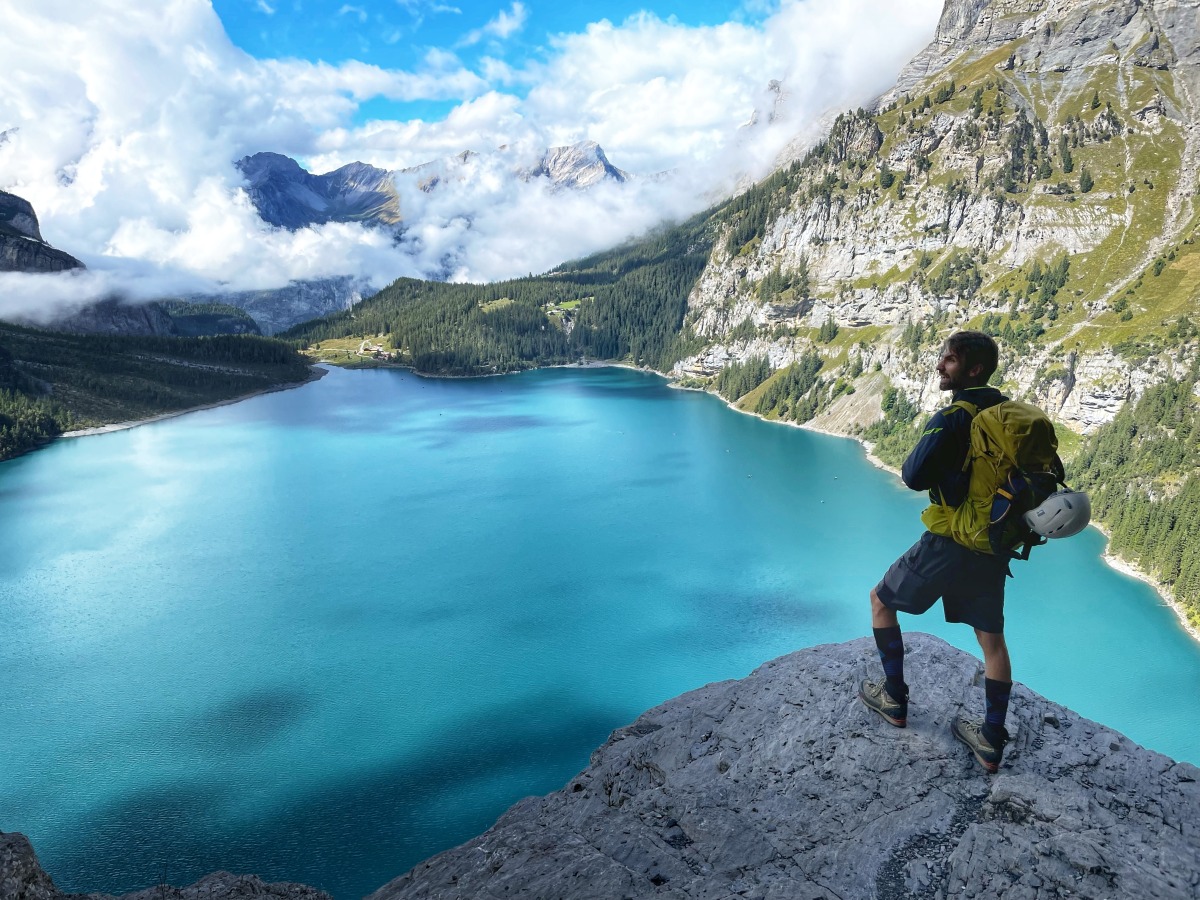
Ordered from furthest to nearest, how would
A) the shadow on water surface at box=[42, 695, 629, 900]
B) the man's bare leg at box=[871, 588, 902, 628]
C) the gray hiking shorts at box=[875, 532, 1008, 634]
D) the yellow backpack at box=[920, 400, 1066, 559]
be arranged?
the shadow on water surface at box=[42, 695, 629, 900], the man's bare leg at box=[871, 588, 902, 628], the gray hiking shorts at box=[875, 532, 1008, 634], the yellow backpack at box=[920, 400, 1066, 559]

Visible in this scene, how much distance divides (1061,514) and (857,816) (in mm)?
3831

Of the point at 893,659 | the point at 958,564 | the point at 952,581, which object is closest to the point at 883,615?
the point at 893,659

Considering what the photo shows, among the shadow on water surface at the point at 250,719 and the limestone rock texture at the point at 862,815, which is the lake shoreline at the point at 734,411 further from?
the shadow on water surface at the point at 250,719

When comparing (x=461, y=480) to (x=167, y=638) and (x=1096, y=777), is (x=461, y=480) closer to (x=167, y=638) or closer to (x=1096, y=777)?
(x=167, y=638)

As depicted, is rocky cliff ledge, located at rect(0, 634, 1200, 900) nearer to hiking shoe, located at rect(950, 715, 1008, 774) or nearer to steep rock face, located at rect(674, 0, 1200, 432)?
hiking shoe, located at rect(950, 715, 1008, 774)

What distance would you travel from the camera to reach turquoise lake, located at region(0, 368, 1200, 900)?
23641 millimetres

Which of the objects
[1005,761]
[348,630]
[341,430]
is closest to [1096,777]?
[1005,761]

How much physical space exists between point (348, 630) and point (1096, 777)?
116 ft

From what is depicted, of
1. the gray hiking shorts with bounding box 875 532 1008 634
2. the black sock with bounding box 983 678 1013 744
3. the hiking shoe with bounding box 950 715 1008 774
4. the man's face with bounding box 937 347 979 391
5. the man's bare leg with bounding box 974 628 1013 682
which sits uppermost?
the man's face with bounding box 937 347 979 391

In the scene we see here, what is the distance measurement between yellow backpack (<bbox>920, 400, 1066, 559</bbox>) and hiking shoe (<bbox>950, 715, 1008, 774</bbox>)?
2048 mm

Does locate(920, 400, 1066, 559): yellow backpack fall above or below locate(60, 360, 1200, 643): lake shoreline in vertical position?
above

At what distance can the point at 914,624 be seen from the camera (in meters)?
39.1

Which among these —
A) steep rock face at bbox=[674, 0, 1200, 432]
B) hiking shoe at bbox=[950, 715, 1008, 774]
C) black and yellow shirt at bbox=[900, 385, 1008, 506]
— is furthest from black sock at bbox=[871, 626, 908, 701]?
steep rock face at bbox=[674, 0, 1200, 432]

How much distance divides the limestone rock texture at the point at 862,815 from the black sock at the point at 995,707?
1.38 feet
